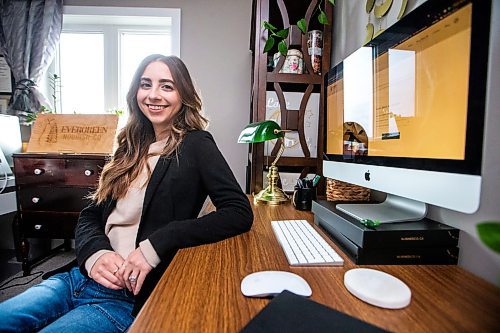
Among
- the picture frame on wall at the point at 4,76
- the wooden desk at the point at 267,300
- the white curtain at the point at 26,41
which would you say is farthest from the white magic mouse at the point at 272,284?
the picture frame on wall at the point at 4,76

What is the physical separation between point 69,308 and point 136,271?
28 centimetres

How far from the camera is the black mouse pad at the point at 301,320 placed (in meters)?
0.33

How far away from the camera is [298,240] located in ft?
2.20

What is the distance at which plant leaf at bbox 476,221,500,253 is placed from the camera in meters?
0.23

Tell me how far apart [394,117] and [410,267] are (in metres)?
0.33

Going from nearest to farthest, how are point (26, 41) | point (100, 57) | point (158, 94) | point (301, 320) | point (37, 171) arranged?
point (301, 320) < point (158, 94) < point (37, 171) < point (26, 41) < point (100, 57)

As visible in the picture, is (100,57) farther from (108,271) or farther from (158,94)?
(108,271)

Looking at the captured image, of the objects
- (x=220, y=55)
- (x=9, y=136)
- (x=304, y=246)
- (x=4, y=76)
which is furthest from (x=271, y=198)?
(x=4, y=76)

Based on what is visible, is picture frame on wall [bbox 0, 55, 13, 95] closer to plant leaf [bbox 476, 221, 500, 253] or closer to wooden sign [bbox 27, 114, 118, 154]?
wooden sign [bbox 27, 114, 118, 154]

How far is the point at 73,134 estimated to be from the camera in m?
1.91

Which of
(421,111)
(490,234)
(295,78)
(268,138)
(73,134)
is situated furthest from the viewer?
(73,134)

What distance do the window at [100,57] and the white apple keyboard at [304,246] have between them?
2001mm

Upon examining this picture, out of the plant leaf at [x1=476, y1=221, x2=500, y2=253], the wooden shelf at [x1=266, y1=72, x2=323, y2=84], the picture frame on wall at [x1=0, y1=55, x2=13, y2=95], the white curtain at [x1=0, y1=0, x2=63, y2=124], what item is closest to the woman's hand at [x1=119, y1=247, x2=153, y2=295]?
the plant leaf at [x1=476, y1=221, x2=500, y2=253]

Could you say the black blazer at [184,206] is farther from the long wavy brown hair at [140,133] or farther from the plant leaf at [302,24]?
the plant leaf at [302,24]
